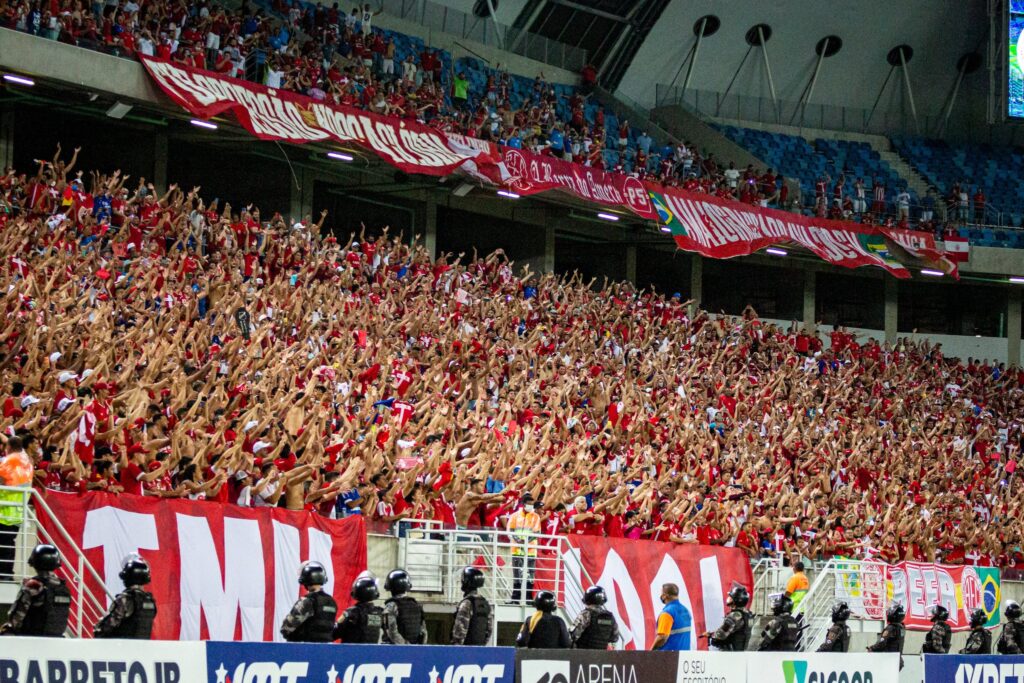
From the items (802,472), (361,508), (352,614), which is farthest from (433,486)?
(802,472)

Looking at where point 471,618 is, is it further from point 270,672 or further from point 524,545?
point 524,545

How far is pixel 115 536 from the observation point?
12805mm

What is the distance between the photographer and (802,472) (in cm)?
2712

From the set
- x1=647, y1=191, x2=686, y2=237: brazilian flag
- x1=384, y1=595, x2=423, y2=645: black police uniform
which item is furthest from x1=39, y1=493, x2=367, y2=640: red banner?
x1=647, y1=191, x2=686, y2=237: brazilian flag

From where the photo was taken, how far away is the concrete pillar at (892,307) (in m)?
42.9

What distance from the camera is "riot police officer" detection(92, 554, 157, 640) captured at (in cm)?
992

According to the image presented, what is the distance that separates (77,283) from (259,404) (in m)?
3.61

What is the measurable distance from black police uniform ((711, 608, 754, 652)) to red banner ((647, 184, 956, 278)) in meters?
19.5

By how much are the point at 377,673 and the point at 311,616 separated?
850 millimetres

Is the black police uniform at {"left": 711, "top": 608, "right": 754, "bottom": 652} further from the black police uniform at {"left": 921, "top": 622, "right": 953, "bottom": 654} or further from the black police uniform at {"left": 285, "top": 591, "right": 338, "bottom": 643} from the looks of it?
the black police uniform at {"left": 285, "top": 591, "right": 338, "bottom": 643}

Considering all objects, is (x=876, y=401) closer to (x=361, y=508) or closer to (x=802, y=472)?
(x=802, y=472)

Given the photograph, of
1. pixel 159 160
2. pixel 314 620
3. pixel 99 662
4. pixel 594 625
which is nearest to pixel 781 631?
pixel 594 625

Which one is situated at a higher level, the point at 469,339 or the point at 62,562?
the point at 469,339

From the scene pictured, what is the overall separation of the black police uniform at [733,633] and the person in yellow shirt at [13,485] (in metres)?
6.62
